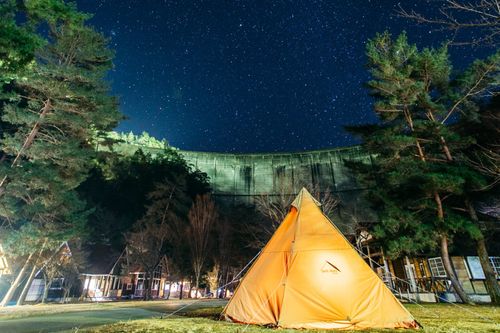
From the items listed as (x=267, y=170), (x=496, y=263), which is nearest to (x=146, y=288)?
(x=496, y=263)

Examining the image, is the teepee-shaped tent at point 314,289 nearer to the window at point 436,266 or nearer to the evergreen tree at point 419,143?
the evergreen tree at point 419,143

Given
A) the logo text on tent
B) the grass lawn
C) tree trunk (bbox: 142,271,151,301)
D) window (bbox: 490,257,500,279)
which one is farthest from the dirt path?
window (bbox: 490,257,500,279)

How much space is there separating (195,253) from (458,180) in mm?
19777

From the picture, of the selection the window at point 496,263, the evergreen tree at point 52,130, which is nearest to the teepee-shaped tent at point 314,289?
the evergreen tree at point 52,130

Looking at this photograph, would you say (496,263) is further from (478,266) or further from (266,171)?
(266,171)

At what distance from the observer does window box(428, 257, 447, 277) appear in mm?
15523

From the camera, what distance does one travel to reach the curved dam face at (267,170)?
49406 millimetres

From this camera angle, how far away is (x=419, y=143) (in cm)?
1255

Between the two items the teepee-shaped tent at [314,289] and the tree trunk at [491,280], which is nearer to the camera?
the teepee-shaped tent at [314,289]

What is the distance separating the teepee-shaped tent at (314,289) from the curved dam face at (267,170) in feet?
142

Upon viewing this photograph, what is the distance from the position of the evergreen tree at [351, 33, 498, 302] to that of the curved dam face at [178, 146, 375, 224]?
36249 millimetres

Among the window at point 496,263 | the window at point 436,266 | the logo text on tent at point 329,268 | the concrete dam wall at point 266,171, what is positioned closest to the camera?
the logo text on tent at point 329,268

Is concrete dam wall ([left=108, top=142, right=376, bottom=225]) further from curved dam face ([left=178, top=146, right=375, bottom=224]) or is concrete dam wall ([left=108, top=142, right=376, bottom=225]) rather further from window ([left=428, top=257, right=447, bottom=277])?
window ([left=428, top=257, right=447, bottom=277])

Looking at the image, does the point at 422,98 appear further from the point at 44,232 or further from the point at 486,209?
the point at 44,232
